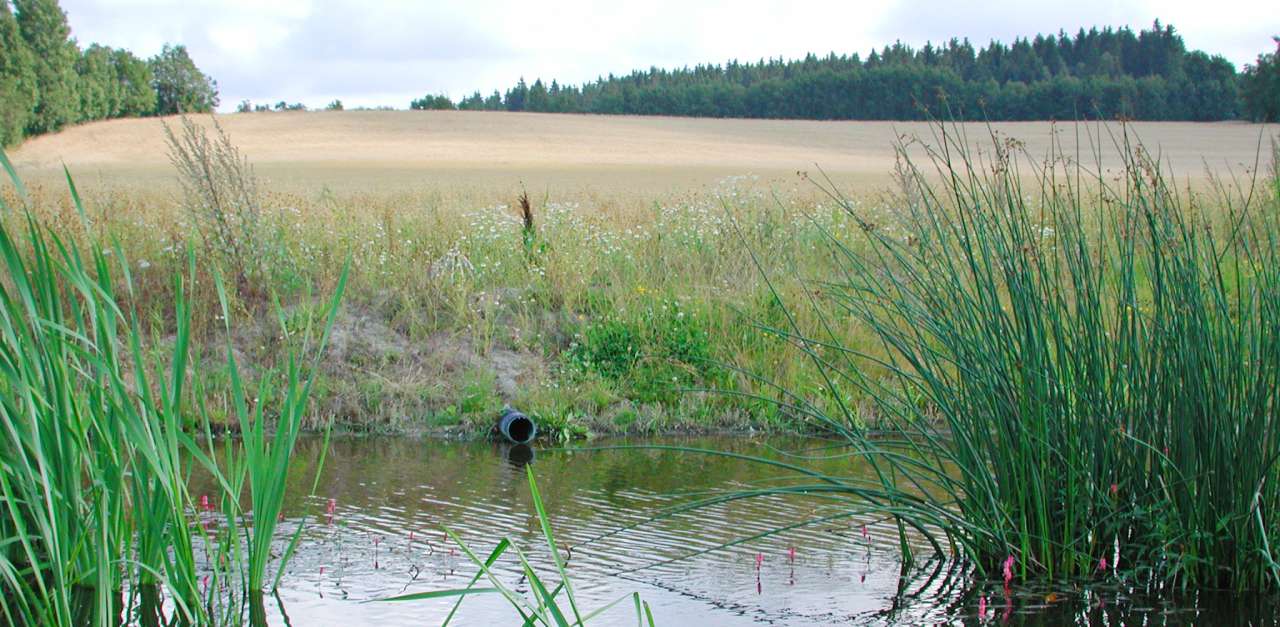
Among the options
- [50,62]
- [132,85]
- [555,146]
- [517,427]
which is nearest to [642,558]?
[517,427]

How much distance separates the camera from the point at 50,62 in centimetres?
4828

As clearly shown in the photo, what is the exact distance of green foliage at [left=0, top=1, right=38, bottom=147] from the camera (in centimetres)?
3750

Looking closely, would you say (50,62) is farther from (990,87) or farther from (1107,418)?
(1107,418)

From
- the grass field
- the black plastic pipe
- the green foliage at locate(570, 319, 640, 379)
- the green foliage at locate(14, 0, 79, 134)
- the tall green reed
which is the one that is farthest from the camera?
the green foliage at locate(14, 0, 79, 134)

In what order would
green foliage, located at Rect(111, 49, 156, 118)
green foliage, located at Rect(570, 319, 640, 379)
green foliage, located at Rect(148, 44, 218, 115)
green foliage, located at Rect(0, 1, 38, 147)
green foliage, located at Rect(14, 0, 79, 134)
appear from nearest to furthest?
green foliage, located at Rect(570, 319, 640, 379) → green foliage, located at Rect(0, 1, 38, 147) → green foliage, located at Rect(14, 0, 79, 134) → green foliage, located at Rect(111, 49, 156, 118) → green foliage, located at Rect(148, 44, 218, 115)

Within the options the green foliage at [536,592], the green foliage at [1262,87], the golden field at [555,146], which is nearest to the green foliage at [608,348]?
the green foliage at [536,592]

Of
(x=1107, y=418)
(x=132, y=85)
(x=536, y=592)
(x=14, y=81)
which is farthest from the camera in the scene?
(x=132, y=85)

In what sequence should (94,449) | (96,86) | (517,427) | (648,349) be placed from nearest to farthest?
(94,449), (517,427), (648,349), (96,86)

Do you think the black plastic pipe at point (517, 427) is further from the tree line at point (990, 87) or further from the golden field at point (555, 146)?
the tree line at point (990, 87)

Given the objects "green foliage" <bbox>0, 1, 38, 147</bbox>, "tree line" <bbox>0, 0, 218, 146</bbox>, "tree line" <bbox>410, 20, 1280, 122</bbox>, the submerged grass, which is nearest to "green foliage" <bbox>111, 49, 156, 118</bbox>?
"tree line" <bbox>0, 0, 218, 146</bbox>

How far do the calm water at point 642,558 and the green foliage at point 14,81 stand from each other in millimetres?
33365

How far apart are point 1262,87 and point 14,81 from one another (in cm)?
4436

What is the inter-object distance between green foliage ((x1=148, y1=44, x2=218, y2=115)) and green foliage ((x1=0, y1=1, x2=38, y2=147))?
51.3 ft

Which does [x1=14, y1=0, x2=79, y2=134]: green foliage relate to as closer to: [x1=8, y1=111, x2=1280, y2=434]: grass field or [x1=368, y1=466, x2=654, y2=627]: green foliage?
[x1=8, y1=111, x2=1280, y2=434]: grass field
